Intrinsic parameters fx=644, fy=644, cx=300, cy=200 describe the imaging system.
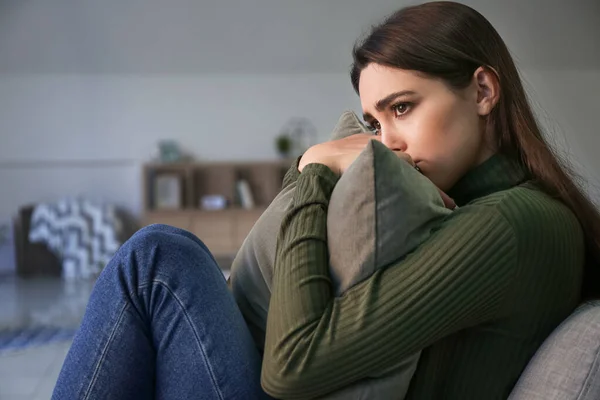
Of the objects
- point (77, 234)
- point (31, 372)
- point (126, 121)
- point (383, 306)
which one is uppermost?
point (383, 306)

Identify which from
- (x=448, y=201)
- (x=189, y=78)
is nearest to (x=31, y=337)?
(x=448, y=201)

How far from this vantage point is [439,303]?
90 centimetres

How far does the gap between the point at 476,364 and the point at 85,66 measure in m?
6.36

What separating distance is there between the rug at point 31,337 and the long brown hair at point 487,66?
10.2 feet

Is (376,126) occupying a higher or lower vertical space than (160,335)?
higher

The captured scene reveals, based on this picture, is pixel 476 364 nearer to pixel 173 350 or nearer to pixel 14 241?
pixel 173 350

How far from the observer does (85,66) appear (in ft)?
21.7

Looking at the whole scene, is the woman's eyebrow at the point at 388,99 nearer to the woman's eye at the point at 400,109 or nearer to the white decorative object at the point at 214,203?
the woman's eye at the point at 400,109

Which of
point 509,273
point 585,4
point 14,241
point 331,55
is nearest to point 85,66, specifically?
point 14,241

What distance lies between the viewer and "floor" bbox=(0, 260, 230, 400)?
289 cm

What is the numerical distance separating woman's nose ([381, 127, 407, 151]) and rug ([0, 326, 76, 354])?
3.02 m

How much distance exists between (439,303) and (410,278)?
0.17 ft

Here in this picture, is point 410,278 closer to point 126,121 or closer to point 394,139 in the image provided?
point 394,139

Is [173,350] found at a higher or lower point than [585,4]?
lower
